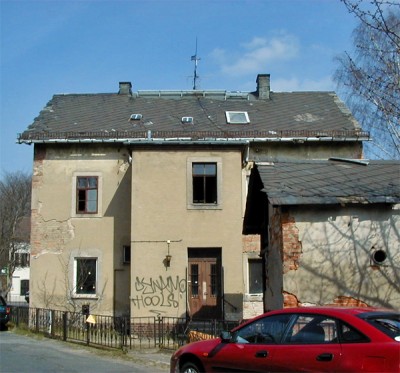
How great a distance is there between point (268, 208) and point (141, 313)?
8.39 meters

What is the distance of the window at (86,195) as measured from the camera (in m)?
23.4

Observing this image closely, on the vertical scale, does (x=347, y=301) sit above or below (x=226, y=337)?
above

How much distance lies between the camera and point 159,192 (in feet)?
69.5

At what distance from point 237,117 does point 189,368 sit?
698 inches

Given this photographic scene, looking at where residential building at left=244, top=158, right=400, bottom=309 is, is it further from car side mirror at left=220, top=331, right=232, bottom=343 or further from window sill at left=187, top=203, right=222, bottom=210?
window sill at left=187, top=203, right=222, bottom=210

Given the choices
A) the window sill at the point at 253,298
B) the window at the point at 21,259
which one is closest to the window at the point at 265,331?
the window sill at the point at 253,298

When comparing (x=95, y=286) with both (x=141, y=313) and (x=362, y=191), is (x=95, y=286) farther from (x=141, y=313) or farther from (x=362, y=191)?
(x=362, y=191)

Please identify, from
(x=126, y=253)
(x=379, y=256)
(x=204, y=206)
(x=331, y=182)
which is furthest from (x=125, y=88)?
(x=379, y=256)

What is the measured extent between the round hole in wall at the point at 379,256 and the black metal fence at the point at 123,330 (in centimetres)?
422

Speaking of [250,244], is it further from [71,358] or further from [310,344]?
[310,344]

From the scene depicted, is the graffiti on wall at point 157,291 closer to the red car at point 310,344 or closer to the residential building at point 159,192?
the residential building at point 159,192

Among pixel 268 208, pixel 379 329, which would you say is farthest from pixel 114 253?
pixel 379 329

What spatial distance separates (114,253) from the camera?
75.2 ft

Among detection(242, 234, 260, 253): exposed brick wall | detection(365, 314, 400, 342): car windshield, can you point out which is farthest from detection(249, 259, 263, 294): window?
detection(365, 314, 400, 342): car windshield
